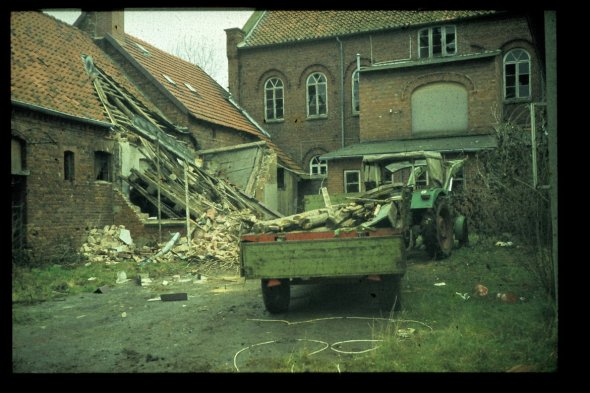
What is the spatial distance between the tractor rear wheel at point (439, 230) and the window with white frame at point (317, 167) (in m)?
16.7

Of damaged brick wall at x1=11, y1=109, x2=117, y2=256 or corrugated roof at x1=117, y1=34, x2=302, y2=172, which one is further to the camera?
corrugated roof at x1=117, y1=34, x2=302, y2=172

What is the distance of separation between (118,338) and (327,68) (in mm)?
23978

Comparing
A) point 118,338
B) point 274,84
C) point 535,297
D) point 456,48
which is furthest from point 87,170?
point 456,48

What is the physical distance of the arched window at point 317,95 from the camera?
2877 cm

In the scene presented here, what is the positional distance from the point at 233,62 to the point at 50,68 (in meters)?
14.7

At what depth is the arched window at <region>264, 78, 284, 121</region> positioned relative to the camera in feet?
96.7

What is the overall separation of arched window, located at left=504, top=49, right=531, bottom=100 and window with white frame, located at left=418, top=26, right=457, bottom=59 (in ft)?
8.76

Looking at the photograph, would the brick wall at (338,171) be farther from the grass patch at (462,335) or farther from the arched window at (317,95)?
the grass patch at (462,335)

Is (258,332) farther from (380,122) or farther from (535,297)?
(380,122)

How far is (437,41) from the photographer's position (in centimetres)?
2628

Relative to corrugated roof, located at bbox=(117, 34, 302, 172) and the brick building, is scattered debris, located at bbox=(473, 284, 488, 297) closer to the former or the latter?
the brick building

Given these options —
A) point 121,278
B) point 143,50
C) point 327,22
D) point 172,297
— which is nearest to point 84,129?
point 121,278

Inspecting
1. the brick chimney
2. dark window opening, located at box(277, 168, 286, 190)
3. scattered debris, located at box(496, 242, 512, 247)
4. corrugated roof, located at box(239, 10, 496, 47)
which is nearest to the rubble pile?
scattered debris, located at box(496, 242, 512, 247)

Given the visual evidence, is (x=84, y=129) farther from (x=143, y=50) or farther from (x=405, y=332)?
(x=405, y=332)
